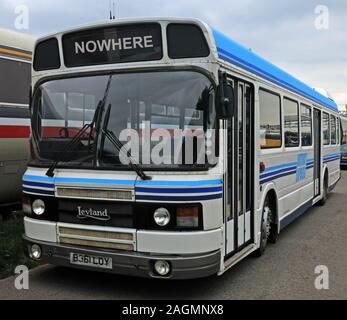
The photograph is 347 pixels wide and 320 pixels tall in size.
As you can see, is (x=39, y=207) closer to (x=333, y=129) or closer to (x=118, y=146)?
(x=118, y=146)

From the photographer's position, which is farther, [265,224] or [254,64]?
[265,224]

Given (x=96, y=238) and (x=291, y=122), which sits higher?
(x=291, y=122)

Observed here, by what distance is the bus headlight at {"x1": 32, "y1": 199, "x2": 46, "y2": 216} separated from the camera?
5148 mm

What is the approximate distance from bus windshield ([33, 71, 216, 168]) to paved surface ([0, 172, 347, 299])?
1437 mm

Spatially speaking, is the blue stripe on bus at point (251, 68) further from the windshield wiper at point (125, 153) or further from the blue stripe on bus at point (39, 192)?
the blue stripe on bus at point (39, 192)

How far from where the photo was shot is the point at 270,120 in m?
6.87

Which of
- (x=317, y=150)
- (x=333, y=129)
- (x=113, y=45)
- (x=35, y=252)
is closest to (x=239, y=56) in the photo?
(x=113, y=45)

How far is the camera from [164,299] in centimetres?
488

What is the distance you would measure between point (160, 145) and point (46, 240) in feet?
5.59

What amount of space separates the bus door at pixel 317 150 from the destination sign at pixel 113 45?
6.55 m

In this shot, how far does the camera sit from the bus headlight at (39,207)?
515 centimetres

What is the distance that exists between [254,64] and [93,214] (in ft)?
9.88

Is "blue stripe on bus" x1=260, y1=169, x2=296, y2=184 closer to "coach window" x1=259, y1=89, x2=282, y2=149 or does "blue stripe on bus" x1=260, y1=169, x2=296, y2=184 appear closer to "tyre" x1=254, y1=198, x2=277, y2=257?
"tyre" x1=254, y1=198, x2=277, y2=257
